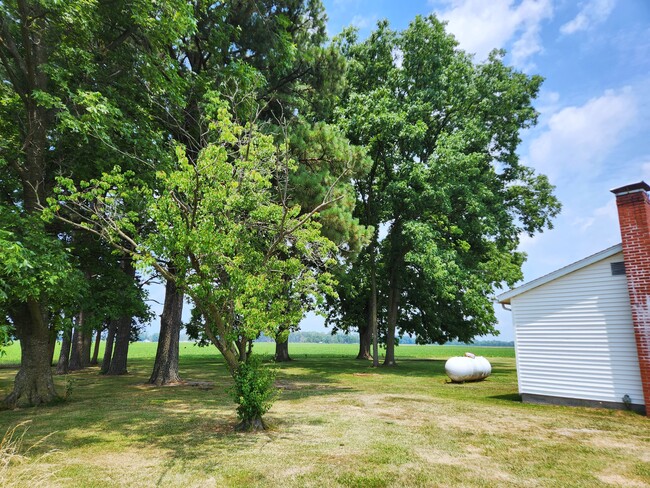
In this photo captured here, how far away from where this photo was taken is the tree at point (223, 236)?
795 cm

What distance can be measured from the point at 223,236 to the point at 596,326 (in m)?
11.1

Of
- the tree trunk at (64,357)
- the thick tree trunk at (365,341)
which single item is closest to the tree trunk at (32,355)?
the tree trunk at (64,357)

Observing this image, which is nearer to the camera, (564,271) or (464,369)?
(564,271)

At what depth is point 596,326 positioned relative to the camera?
37.8 ft

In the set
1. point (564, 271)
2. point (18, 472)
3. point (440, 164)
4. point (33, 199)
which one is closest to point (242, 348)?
point (18, 472)

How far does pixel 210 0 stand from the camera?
14711mm

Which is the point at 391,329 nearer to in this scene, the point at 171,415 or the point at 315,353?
the point at 171,415

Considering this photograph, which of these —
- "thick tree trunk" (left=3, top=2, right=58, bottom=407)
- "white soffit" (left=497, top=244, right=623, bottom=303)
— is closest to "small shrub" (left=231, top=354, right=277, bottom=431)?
"thick tree trunk" (left=3, top=2, right=58, bottom=407)

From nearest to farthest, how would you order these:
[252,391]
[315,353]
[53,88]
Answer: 1. [252,391]
2. [53,88]
3. [315,353]

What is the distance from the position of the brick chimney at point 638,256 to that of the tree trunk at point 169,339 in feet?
55.4

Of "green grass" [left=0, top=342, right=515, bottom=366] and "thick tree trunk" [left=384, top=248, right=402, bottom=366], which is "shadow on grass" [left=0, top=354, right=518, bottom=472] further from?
"thick tree trunk" [left=384, top=248, right=402, bottom=366]

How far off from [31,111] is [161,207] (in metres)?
7.51

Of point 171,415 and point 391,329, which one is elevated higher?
point 391,329

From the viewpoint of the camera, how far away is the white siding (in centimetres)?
1104
